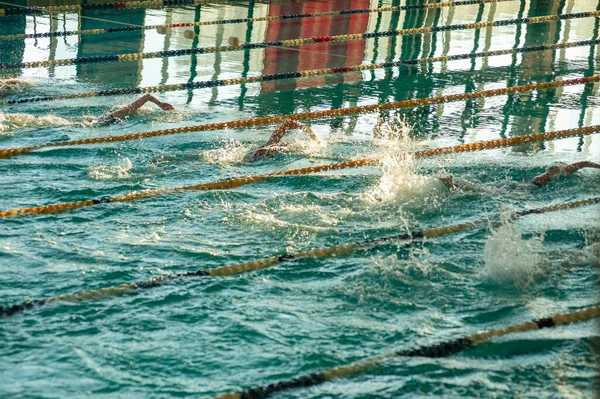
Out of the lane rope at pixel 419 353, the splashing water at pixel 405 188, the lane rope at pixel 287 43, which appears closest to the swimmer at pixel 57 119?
the lane rope at pixel 287 43

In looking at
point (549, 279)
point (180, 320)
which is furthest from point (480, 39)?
point (180, 320)

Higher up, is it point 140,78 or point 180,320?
point 140,78

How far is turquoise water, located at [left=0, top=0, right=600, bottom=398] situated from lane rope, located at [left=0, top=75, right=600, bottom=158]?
4.7 inches

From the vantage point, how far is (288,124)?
4770 mm

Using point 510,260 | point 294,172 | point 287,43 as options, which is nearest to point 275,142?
point 294,172

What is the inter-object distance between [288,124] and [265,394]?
2.55 metres

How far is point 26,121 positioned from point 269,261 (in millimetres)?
2539

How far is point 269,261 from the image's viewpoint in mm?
3328

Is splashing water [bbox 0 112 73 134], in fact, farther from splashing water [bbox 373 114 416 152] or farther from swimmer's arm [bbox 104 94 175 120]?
splashing water [bbox 373 114 416 152]

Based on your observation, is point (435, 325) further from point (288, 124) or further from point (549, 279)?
point (288, 124)

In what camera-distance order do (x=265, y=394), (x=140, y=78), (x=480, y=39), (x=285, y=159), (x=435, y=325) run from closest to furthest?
(x=265, y=394)
(x=435, y=325)
(x=285, y=159)
(x=140, y=78)
(x=480, y=39)

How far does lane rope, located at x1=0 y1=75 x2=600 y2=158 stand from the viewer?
4.86 m

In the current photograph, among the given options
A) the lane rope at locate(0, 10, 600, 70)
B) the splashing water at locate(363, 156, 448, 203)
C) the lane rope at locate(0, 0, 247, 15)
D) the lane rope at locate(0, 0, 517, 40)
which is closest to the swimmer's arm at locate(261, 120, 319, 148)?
the splashing water at locate(363, 156, 448, 203)

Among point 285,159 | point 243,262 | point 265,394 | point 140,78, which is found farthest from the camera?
point 140,78
